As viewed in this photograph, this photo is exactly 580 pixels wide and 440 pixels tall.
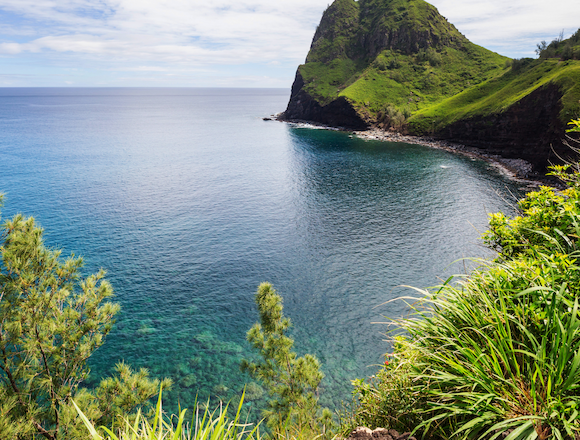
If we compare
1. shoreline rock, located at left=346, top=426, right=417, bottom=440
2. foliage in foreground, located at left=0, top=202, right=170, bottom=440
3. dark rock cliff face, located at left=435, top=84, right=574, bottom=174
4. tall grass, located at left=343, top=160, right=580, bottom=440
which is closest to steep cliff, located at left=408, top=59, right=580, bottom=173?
dark rock cliff face, located at left=435, top=84, right=574, bottom=174

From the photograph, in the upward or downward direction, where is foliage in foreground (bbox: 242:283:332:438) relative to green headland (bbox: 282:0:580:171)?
downward

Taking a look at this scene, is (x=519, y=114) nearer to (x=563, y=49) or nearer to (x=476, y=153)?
(x=476, y=153)

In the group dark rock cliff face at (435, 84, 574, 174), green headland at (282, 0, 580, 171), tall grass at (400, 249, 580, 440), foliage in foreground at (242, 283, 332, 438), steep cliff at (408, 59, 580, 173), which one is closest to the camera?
tall grass at (400, 249, 580, 440)

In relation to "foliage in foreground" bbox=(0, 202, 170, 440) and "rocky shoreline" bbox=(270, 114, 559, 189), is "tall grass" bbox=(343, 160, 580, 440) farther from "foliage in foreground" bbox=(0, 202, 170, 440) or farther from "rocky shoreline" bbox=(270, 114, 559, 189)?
"rocky shoreline" bbox=(270, 114, 559, 189)

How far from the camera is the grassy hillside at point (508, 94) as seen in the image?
88.4 m

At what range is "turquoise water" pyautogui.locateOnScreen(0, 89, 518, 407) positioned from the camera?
35594mm

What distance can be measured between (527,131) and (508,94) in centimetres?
3022

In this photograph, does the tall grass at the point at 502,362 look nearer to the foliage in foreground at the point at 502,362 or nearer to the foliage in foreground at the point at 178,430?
the foliage in foreground at the point at 502,362

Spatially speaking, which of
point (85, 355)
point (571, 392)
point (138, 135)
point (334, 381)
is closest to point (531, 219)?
point (571, 392)

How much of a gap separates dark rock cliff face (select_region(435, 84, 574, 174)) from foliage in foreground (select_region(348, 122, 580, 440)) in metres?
90.3

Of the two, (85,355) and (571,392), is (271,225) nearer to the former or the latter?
(85,355)

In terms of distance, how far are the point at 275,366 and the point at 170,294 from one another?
28023 mm

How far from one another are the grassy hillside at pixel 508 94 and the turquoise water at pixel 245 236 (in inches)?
985

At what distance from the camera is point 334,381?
3127 centimetres
